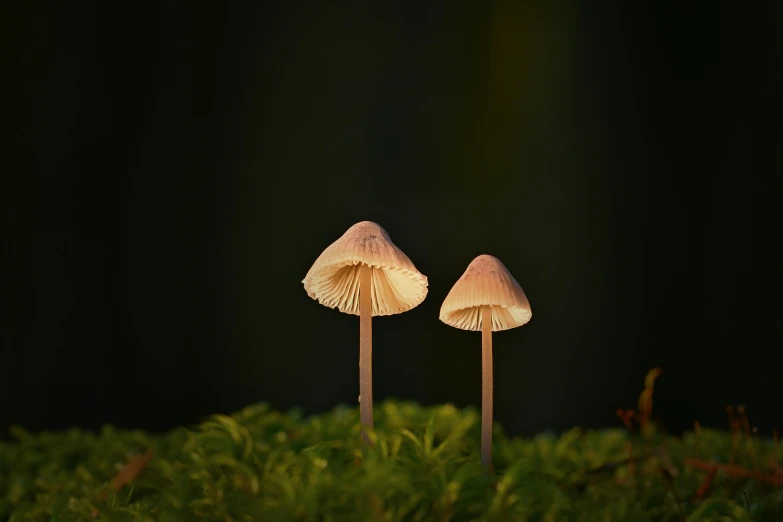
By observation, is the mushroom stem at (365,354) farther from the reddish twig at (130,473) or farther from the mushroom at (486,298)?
the reddish twig at (130,473)

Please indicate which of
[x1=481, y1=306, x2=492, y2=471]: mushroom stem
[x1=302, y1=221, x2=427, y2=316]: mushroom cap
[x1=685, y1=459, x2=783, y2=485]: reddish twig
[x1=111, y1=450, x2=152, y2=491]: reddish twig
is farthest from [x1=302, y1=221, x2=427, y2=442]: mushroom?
[x1=685, y1=459, x2=783, y2=485]: reddish twig

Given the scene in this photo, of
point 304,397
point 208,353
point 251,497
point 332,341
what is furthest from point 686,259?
point 251,497

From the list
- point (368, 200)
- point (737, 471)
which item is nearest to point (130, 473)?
point (737, 471)

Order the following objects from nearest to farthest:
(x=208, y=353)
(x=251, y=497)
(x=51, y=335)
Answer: (x=251, y=497) < (x=51, y=335) < (x=208, y=353)

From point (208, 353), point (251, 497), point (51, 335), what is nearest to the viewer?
point (251, 497)

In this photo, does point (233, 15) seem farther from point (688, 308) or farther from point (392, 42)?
point (688, 308)

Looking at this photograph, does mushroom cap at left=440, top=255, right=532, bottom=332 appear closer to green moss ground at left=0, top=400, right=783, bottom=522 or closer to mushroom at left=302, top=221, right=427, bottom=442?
mushroom at left=302, top=221, right=427, bottom=442

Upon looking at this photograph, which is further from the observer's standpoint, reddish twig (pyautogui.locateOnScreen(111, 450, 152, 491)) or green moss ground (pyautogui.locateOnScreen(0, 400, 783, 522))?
reddish twig (pyautogui.locateOnScreen(111, 450, 152, 491))

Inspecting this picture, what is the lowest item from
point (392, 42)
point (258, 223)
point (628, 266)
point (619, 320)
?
point (619, 320)
